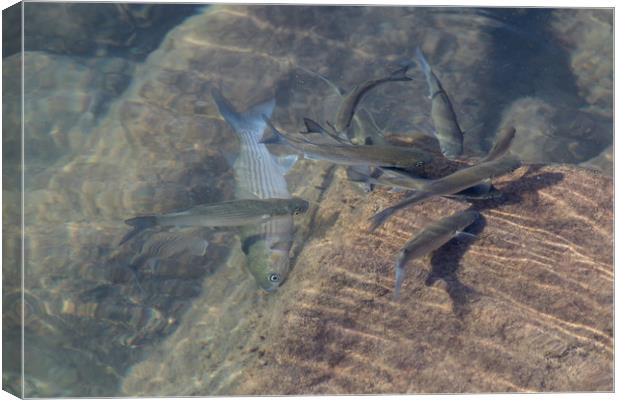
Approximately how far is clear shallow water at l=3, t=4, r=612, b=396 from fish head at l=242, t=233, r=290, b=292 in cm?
18

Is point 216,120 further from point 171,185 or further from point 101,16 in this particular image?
point 101,16

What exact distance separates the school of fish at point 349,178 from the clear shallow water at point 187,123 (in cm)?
35

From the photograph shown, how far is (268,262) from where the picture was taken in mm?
4660

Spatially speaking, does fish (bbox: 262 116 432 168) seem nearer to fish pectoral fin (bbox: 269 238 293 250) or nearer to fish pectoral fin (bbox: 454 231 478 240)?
fish pectoral fin (bbox: 454 231 478 240)

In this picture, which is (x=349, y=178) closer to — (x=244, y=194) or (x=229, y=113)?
(x=244, y=194)

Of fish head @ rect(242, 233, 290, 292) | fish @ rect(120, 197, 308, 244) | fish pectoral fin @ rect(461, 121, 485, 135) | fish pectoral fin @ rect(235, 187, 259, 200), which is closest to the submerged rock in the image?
fish head @ rect(242, 233, 290, 292)

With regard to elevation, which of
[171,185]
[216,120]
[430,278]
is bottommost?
[171,185]

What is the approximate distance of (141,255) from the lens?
5.45 m

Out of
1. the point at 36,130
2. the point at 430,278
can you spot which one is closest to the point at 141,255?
the point at 36,130

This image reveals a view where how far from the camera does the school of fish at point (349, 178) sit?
3.96 meters

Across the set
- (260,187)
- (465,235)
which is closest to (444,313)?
(465,235)

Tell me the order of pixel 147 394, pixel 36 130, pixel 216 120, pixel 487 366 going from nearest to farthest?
pixel 487 366 < pixel 147 394 < pixel 36 130 < pixel 216 120

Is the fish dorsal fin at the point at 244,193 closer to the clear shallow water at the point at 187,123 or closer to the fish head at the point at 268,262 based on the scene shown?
the clear shallow water at the point at 187,123

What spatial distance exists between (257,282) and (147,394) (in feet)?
4.43
